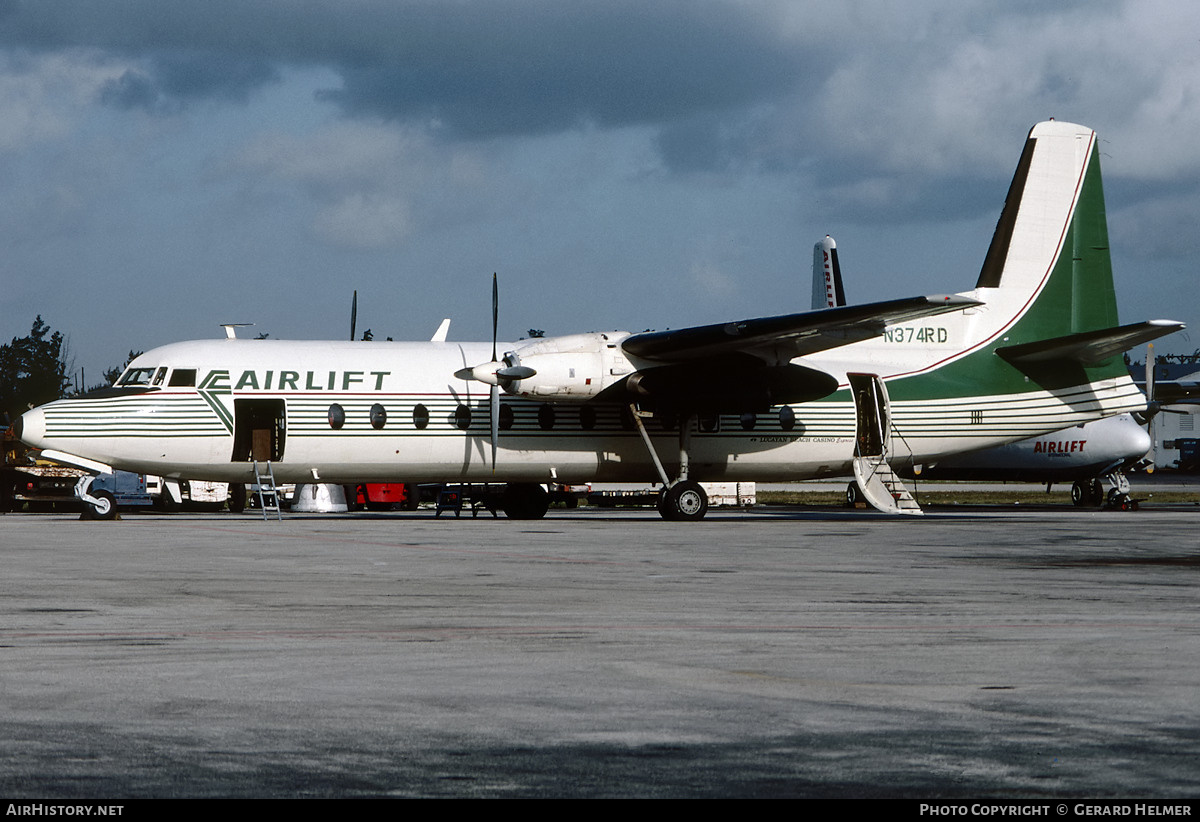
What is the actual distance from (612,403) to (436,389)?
3734mm

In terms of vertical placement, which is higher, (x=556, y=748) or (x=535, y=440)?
(x=535, y=440)

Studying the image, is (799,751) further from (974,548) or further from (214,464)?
(214,464)

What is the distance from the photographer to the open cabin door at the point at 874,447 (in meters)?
28.3

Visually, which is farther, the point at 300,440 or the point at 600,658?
the point at 300,440

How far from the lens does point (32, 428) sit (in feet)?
80.4

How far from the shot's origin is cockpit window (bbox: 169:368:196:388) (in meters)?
25.2

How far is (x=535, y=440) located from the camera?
27.0 m

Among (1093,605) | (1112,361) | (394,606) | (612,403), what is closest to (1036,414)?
(1112,361)

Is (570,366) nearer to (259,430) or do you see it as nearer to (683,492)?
(683,492)

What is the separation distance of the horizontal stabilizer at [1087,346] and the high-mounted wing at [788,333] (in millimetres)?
4046

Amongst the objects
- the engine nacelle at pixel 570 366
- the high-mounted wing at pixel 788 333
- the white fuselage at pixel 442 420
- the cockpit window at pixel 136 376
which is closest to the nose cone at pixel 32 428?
the white fuselage at pixel 442 420

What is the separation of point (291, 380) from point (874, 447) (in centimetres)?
1265

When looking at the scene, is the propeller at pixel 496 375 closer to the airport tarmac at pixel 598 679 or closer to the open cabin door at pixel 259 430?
the open cabin door at pixel 259 430

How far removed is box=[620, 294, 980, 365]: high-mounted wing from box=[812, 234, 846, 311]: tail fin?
81.9 feet
